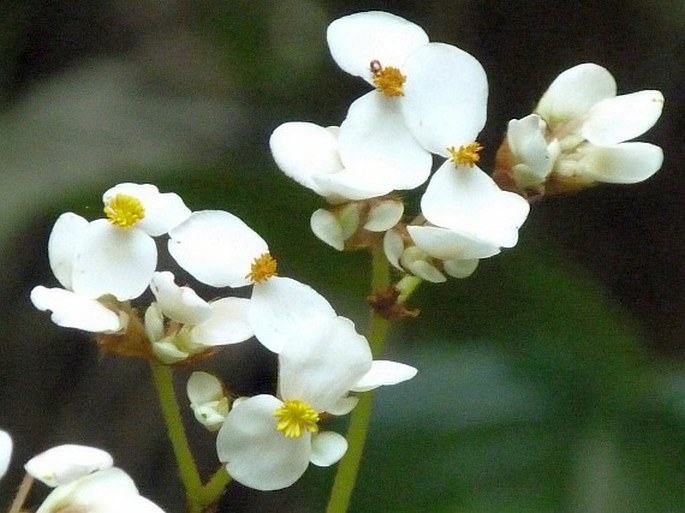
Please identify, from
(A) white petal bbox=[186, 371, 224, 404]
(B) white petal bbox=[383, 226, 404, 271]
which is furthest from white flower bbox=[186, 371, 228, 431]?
(B) white petal bbox=[383, 226, 404, 271]

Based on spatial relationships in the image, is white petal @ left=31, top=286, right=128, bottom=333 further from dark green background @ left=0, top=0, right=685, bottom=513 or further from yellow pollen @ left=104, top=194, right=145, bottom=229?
dark green background @ left=0, top=0, right=685, bottom=513

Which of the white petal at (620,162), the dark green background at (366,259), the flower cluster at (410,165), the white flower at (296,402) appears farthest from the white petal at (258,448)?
the dark green background at (366,259)

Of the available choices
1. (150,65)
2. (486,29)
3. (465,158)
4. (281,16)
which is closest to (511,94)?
(486,29)

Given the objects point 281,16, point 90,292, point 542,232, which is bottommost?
point 542,232

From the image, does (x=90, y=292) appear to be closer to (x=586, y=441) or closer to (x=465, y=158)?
(x=465, y=158)

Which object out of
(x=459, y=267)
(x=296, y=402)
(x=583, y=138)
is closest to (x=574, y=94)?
(x=583, y=138)

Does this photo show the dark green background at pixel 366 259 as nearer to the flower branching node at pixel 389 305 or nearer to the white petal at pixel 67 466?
the flower branching node at pixel 389 305
